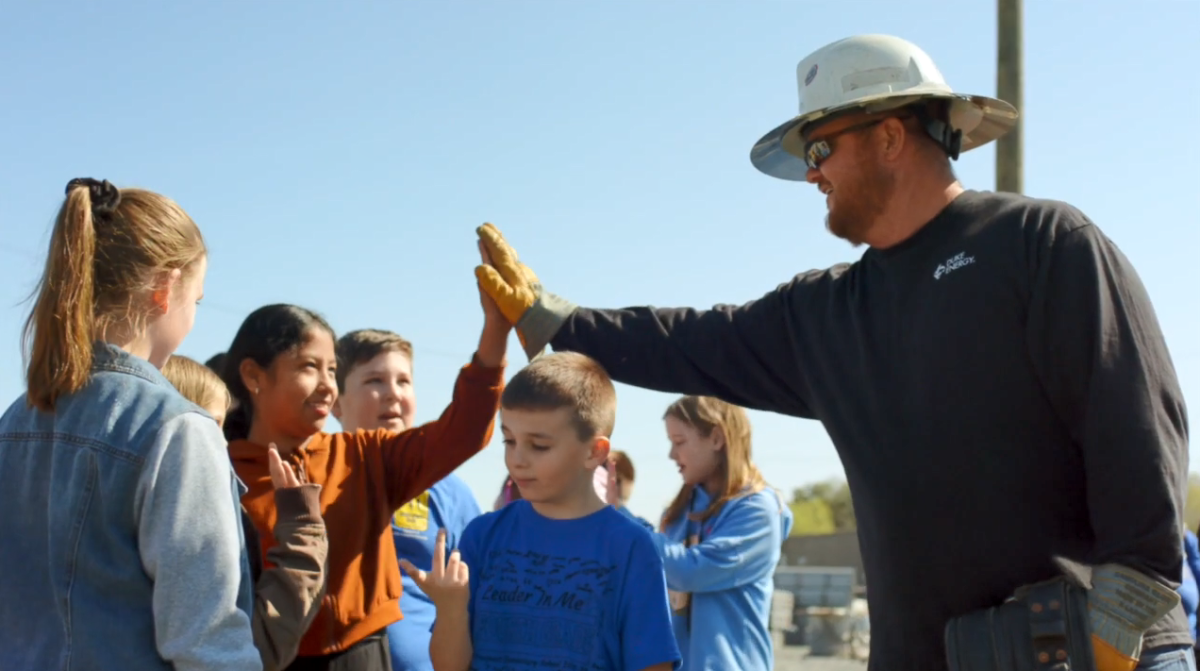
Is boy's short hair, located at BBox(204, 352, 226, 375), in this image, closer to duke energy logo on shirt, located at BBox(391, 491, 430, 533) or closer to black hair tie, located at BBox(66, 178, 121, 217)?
duke energy logo on shirt, located at BBox(391, 491, 430, 533)

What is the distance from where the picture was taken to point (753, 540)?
5.26 metres

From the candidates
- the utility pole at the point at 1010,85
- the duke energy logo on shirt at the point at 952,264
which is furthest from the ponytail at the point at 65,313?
the utility pole at the point at 1010,85

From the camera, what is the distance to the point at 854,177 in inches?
137

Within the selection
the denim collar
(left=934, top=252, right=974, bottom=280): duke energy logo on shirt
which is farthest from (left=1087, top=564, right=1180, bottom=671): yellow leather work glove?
the denim collar

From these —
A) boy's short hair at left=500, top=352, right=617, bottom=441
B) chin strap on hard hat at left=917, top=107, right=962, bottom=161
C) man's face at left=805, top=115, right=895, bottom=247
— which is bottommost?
boy's short hair at left=500, top=352, right=617, bottom=441

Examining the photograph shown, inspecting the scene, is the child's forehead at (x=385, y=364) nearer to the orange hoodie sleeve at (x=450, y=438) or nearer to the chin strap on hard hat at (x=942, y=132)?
the orange hoodie sleeve at (x=450, y=438)

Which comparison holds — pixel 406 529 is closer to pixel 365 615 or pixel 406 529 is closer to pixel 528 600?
pixel 365 615

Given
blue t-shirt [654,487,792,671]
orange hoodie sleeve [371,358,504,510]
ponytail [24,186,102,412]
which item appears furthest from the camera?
blue t-shirt [654,487,792,671]

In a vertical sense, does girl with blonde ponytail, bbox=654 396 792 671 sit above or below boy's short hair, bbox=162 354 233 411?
below

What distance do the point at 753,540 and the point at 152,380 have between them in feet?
10.4

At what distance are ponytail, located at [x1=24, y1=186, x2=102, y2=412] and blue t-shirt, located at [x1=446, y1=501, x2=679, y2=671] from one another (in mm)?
1348

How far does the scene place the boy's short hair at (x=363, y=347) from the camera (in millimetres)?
4984

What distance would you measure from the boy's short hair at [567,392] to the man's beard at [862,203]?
87 cm

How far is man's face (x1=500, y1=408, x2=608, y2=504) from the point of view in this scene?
3541mm
